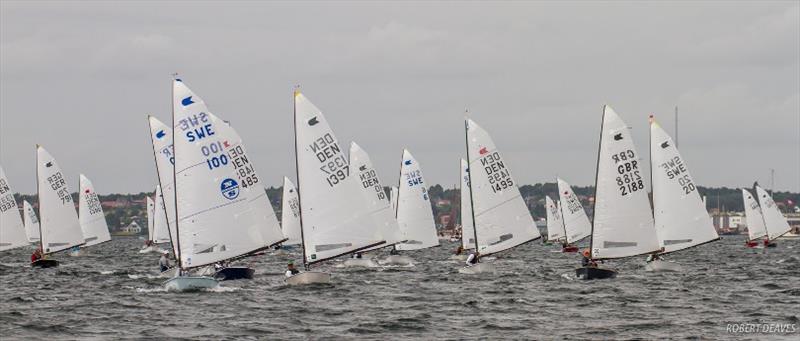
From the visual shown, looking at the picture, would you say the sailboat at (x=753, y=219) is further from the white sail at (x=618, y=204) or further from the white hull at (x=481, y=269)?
the white sail at (x=618, y=204)

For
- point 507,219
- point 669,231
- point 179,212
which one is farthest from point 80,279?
A: point 669,231

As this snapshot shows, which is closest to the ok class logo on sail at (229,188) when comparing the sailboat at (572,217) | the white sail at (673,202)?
the white sail at (673,202)

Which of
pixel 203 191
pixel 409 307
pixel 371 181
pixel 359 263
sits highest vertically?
pixel 371 181

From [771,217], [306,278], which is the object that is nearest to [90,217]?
[306,278]

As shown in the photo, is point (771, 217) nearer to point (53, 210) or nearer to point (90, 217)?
point (90, 217)

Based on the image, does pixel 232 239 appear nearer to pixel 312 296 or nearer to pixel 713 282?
pixel 312 296

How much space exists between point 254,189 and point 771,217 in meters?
75.9

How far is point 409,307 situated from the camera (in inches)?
1886

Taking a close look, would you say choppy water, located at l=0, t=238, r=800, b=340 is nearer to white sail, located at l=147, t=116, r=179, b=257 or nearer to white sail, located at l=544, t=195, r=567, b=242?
white sail, located at l=147, t=116, r=179, b=257

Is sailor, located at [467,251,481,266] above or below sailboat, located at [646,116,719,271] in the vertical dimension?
below

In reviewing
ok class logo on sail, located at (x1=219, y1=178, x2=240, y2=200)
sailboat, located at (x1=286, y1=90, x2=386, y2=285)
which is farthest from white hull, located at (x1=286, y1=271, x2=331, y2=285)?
ok class logo on sail, located at (x1=219, y1=178, x2=240, y2=200)

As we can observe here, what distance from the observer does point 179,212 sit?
5284 centimetres

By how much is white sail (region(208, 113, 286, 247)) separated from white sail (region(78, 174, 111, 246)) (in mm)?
48340

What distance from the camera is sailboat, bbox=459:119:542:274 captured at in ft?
217
